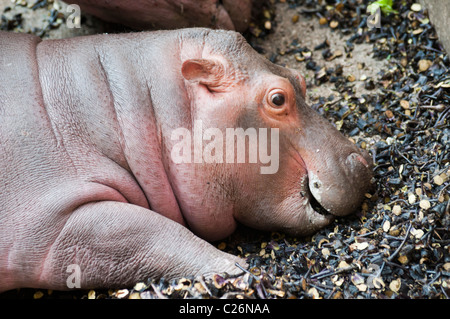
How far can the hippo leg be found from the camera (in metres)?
4.24

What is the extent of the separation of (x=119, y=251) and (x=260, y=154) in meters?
1.39

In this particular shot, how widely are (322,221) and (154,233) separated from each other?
1.51 meters

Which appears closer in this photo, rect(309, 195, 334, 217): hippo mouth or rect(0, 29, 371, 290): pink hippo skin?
rect(0, 29, 371, 290): pink hippo skin

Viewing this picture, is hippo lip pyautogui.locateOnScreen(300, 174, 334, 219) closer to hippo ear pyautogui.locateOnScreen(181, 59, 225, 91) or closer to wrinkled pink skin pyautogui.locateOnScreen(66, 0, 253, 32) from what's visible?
hippo ear pyautogui.locateOnScreen(181, 59, 225, 91)

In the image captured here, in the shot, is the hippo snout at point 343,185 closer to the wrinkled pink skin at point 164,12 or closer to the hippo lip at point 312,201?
the hippo lip at point 312,201

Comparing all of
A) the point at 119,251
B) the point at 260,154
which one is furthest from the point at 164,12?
the point at 119,251

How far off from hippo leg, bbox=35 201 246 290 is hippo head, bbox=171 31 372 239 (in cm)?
50

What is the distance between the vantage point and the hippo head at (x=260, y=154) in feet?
15.1

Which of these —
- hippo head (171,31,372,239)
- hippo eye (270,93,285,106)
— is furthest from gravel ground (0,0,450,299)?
hippo eye (270,93,285,106)

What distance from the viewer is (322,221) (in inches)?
192

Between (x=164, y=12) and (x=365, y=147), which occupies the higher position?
(x=164, y=12)

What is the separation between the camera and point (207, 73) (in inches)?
183

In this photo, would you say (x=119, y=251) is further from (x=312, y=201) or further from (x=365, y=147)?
(x=365, y=147)
